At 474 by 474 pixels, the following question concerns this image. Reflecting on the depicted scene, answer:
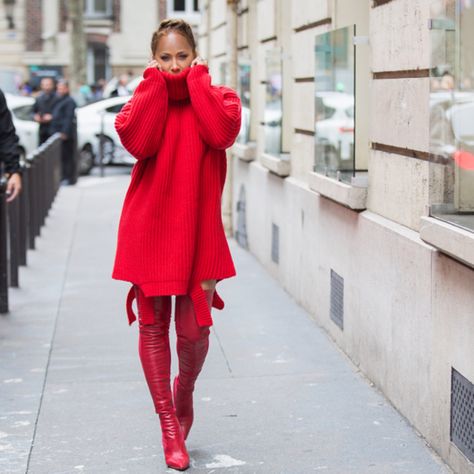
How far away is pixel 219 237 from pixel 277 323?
135 inches

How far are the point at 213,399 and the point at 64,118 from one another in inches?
613

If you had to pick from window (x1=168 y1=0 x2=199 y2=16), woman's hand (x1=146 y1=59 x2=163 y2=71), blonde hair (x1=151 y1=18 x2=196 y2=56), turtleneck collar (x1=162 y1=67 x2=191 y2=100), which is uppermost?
window (x1=168 y1=0 x2=199 y2=16)

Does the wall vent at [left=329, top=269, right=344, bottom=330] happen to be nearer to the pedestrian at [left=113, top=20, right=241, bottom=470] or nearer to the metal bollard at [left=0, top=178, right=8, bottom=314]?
the pedestrian at [left=113, top=20, right=241, bottom=470]

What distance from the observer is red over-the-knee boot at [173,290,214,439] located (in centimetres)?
511

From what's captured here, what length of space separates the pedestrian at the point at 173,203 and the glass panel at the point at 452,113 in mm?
927

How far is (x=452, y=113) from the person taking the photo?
17.0ft

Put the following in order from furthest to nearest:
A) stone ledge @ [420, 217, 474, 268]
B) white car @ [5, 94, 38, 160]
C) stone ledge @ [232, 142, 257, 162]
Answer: white car @ [5, 94, 38, 160]
stone ledge @ [232, 142, 257, 162]
stone ledge @ [420, 217, 474, 268]

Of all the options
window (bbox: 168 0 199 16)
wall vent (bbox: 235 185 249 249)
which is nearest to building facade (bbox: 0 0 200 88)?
window (bbox: 168 0 199 16)

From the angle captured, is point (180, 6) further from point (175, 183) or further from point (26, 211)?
point (175, 183)

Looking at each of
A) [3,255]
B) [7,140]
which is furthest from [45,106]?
[7,140]

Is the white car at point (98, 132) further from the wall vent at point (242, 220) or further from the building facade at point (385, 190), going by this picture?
the building facade at point (385, 190)

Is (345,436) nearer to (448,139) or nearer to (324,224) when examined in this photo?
(448,139)

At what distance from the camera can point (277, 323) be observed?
→ 848cm

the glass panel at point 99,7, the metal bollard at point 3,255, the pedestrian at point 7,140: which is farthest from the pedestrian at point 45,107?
the glass panel at point 99,7
